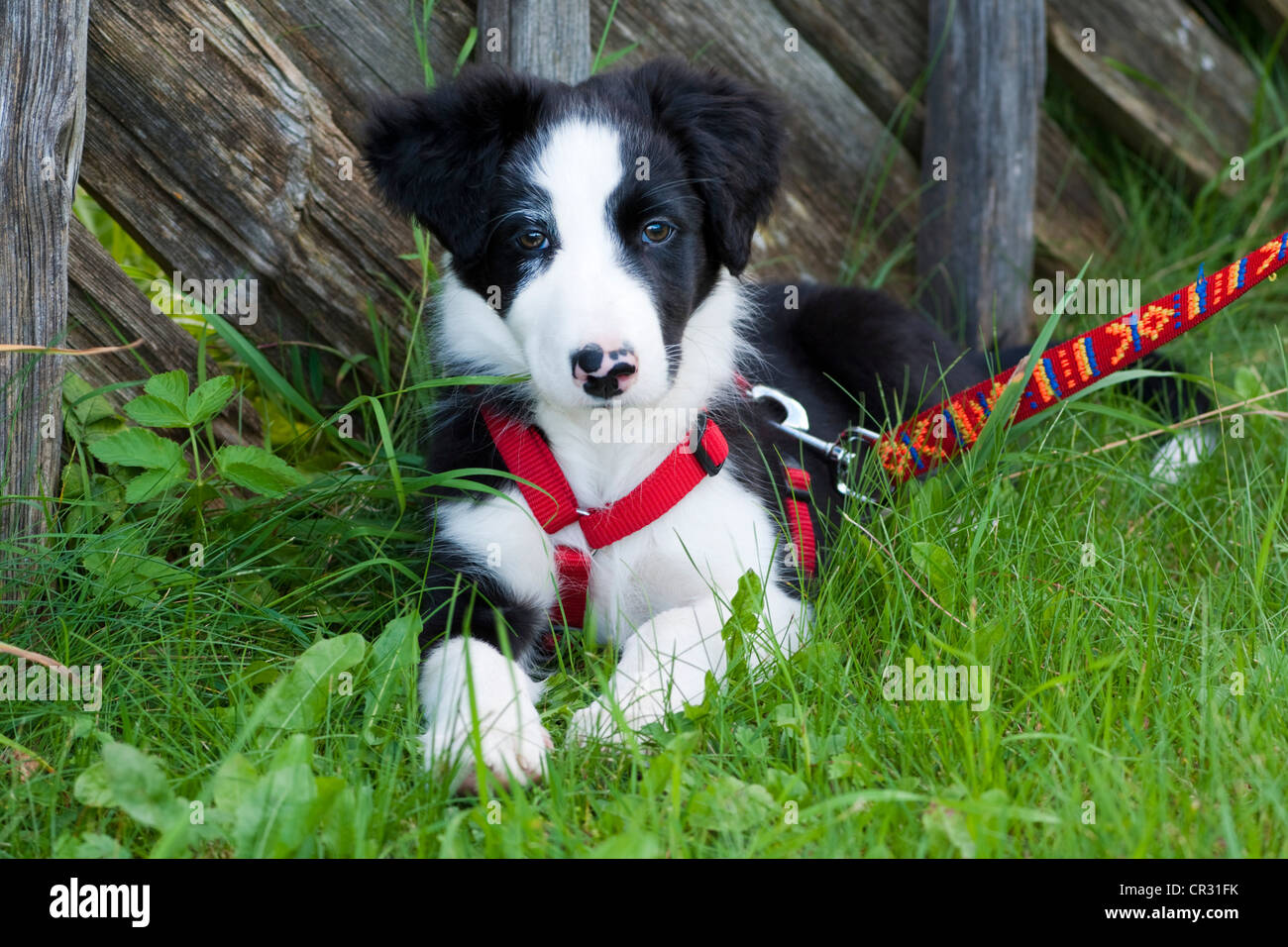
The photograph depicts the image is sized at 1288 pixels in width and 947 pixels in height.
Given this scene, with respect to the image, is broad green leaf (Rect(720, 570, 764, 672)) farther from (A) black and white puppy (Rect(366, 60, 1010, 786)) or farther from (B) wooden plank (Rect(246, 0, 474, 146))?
(B) wooden plank (Rect(246, 0, 474, 146))

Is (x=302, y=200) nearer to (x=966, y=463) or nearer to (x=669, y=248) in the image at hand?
(x=669, y=248)

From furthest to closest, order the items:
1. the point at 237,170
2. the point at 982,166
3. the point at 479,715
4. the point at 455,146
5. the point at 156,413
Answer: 1. the point at 982,166
2. the point at 237,170
3. the point at 156,413
4. the point at 455,146
5. the point at 479,715

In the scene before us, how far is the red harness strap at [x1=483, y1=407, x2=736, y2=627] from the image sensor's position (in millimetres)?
2303

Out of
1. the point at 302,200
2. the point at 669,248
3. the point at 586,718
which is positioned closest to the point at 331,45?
the point at 302,200

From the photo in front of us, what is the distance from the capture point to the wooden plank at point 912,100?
3.74 meters

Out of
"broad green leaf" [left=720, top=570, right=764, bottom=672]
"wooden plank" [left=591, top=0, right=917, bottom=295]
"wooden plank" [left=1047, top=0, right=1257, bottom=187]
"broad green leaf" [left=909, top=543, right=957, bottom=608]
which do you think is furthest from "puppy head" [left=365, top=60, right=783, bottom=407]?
"wooden plank" [left=1047, top=0, right=1257, bottom=187]

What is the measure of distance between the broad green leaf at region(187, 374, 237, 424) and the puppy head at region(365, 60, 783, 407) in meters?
0.52

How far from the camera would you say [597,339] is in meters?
1.93

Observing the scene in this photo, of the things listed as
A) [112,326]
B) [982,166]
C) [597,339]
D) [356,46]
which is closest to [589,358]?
[597,339]

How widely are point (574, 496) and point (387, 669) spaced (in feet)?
1.75

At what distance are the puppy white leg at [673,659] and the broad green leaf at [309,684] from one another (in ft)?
1.35

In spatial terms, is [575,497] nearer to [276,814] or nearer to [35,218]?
[276,814]

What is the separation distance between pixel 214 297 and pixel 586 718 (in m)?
1.63

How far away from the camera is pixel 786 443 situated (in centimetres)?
279
